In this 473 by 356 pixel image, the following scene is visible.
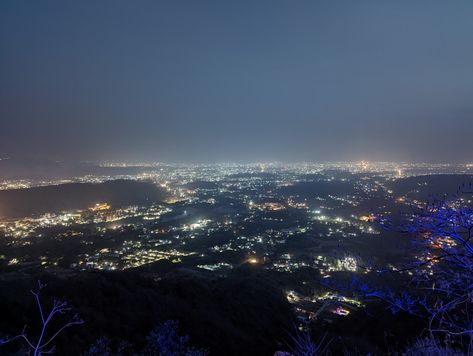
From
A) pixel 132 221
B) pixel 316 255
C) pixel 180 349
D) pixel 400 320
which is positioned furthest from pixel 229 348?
pixel 132 221

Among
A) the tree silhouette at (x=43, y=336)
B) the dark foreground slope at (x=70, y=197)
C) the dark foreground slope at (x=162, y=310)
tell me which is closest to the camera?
the tree silhouette at (x=43, y=336)

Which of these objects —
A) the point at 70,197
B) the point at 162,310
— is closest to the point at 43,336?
the point at 162,310

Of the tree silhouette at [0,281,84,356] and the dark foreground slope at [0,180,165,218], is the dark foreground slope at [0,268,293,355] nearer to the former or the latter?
the tree silhouette at [0,281,84,356]

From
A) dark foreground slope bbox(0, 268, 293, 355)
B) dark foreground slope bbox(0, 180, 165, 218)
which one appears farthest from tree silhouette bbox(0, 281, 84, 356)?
dark foreground slope bbox(0, 180, 165, 218)

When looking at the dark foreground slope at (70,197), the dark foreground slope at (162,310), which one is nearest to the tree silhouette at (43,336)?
the dark foreground slope at (162,310)

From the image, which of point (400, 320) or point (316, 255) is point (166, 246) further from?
point (400, 320)

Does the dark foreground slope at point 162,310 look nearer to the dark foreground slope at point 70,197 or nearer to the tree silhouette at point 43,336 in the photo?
the tree silhouette at point 43,336
